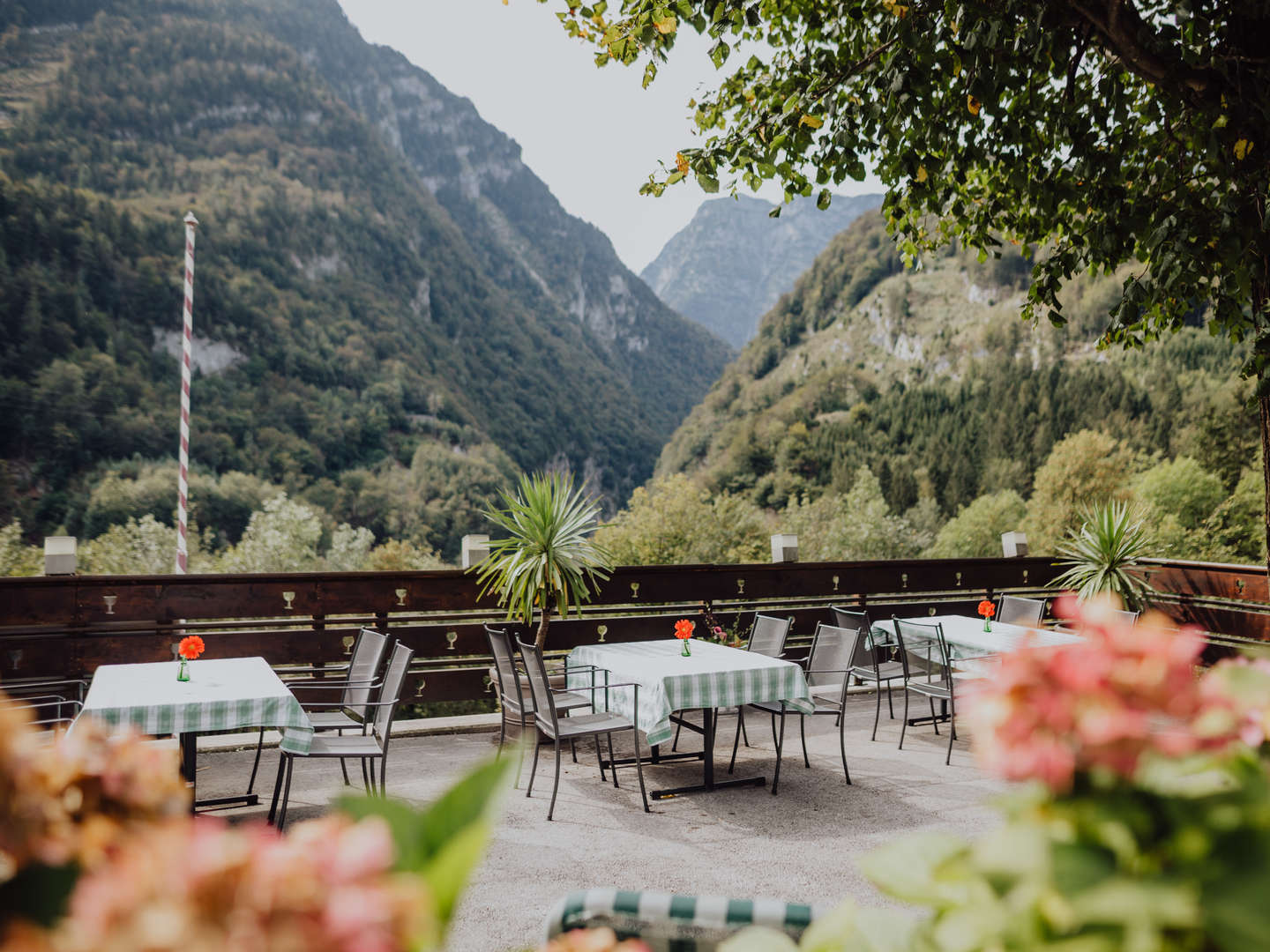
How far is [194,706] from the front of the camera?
3.68 m

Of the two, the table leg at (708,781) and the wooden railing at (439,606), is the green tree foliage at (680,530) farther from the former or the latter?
the table leg at (708,781)

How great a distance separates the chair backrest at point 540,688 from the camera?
4.34m

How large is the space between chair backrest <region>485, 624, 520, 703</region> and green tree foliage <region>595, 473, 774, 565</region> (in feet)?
53.3

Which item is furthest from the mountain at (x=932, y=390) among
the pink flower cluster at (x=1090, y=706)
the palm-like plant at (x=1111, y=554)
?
the pink flower cluster at (x=1090, y=706)

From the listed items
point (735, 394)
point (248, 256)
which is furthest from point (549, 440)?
point (248, 256)

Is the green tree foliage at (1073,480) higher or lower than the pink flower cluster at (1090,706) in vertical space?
higher

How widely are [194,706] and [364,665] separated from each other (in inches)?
56.1

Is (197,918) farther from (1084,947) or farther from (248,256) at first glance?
(248,256)

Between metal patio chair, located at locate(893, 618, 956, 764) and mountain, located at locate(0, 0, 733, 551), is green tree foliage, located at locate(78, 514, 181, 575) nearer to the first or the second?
mountain, located at locate(0, 0, 733, 551)

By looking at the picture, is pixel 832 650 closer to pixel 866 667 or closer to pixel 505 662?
pixel 866 667

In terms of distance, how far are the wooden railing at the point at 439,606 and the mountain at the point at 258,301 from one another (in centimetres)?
3119

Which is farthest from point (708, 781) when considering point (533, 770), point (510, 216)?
point (510, 216)

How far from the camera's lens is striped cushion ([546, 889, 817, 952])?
4.08 ft

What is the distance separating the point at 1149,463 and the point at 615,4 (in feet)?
133
